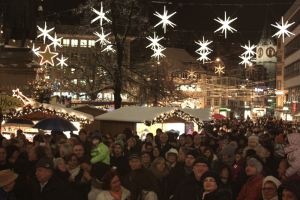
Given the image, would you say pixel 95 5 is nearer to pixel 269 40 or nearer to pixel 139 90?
pixel 139 90

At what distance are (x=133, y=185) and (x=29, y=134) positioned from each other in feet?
48.3

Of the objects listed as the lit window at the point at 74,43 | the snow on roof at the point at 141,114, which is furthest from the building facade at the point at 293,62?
the snow on roof at the point at 141,114

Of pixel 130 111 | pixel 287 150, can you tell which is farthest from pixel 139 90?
pixel 287 150

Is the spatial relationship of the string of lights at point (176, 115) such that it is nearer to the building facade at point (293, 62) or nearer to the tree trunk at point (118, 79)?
the tree trunk at point (118, 79)

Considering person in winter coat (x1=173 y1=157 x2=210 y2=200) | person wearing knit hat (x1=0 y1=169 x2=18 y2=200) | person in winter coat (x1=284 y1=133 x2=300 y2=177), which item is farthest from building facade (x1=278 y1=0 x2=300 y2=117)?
person wearing knit hat (x1=0 y1=169 x2=18 y2=200)

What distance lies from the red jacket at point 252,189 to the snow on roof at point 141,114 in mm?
14073

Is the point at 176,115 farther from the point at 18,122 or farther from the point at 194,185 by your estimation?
the point at 194,185

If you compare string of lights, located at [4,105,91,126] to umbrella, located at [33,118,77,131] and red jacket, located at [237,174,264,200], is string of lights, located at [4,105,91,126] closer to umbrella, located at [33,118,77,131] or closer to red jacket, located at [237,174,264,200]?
umbrella, located at [33,118,77,131]

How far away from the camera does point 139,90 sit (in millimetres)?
39250

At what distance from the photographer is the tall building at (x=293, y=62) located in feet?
236

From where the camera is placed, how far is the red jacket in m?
8.02

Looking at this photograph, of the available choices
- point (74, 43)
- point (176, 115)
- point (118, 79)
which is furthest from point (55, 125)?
point (74, 43)

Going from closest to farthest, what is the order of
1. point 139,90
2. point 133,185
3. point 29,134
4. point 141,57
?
point 133,185 < point 29,134 < point 139,90 < point 141,57

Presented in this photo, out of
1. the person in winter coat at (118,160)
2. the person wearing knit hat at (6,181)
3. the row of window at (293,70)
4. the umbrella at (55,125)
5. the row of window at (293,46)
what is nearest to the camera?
the person wearing knit hat at (6,181)
